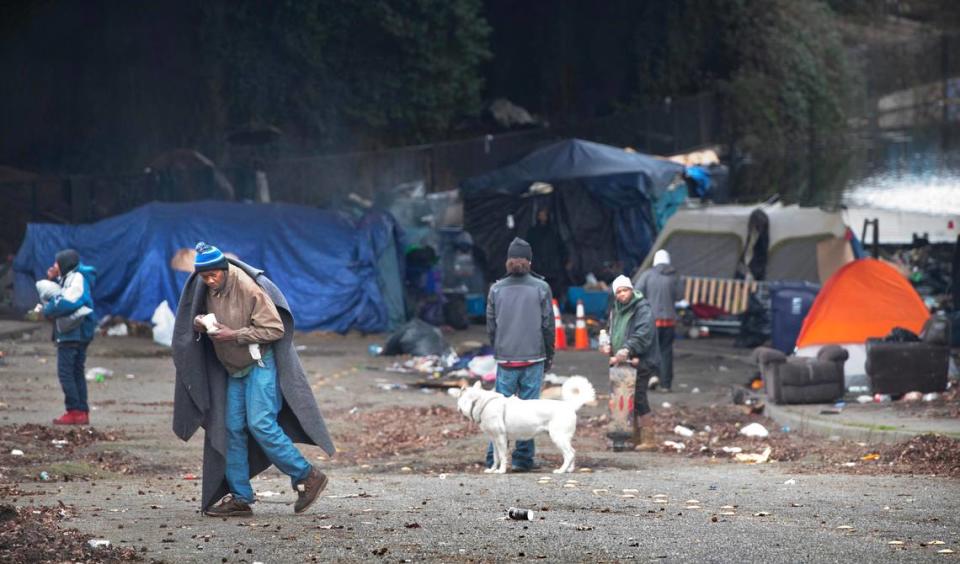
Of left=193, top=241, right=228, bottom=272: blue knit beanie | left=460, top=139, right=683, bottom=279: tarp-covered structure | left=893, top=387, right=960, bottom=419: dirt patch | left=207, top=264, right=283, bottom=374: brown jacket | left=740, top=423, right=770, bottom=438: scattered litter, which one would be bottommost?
left=740, top=423, right=770, bottom=438: scattered litter

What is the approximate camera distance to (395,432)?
51.1 feet

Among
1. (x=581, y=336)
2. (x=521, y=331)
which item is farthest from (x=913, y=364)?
(x=581, y=336)

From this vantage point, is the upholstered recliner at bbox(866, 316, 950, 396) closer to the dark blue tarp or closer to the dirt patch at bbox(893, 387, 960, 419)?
the dirt patch at bbox(893, 387, 960, 419)

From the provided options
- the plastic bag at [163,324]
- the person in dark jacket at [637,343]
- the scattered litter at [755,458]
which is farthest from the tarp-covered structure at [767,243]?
the scattered litter at [755,458]

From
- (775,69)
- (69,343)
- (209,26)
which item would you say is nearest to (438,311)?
(69,343)

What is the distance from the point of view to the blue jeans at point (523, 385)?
12.8 m

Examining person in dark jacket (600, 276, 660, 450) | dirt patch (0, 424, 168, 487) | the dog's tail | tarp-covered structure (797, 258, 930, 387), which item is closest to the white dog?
the dog's tail

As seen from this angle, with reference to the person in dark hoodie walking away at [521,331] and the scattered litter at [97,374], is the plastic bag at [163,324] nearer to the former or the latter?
the scattered litter at [97,374]

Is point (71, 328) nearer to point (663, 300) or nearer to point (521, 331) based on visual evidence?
point (521, 331)

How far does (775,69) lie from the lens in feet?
208

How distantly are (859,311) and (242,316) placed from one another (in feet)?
36.4

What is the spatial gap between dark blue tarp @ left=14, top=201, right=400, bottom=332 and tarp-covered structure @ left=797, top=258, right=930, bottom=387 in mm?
8689

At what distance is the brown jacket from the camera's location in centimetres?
942

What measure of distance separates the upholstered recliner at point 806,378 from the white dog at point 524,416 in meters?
4.77
